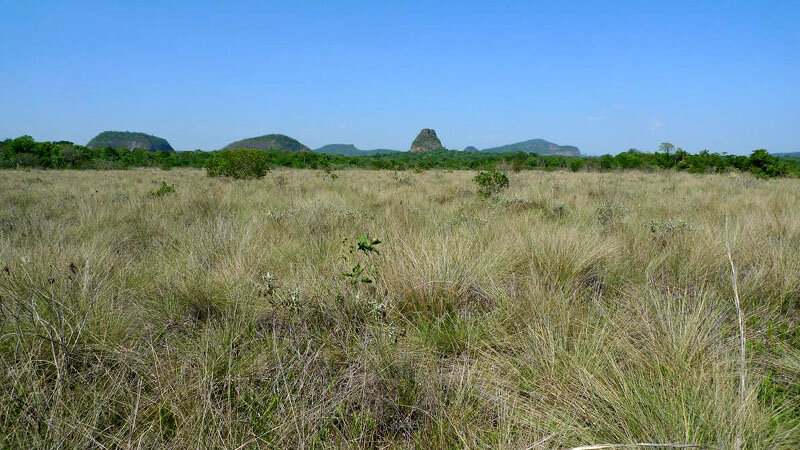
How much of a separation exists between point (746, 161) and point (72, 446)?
28373mm

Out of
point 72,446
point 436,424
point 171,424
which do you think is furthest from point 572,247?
point 72,446

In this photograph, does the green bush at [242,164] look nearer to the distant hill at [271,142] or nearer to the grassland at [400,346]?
the grassland at [400,346]

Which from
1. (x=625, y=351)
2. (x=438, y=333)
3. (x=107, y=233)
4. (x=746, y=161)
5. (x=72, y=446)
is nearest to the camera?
(x=72, y=446)

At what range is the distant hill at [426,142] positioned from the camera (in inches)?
6117

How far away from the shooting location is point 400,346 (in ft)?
6.26

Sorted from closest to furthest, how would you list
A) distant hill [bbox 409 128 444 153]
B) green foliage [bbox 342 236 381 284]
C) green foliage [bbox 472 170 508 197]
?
green foliage [bbox 342 236 381 284] < green foliage [bbox 472 170 508 197] < distant hill [bbox 409 128 444 153]

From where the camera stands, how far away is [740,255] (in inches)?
130

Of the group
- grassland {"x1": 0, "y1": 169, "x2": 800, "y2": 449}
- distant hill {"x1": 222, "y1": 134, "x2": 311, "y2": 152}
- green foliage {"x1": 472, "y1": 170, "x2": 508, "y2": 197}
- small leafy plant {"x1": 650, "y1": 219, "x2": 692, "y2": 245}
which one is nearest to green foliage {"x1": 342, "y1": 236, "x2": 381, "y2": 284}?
grassland {"x1": 0, "y1": 169, "x2": 800, "y2": 449}

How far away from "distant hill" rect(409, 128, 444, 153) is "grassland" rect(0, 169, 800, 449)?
151664mm

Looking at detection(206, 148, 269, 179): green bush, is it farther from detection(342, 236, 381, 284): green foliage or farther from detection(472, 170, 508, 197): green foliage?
detection(342, 236, 381, 284): green foliage

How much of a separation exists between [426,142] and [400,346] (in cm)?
16115

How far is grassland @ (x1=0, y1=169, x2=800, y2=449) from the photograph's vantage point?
1.26 metres

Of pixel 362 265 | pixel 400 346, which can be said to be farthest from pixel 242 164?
pixel 400 346

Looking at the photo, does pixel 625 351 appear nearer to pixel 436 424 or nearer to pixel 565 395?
pixel 565 395
